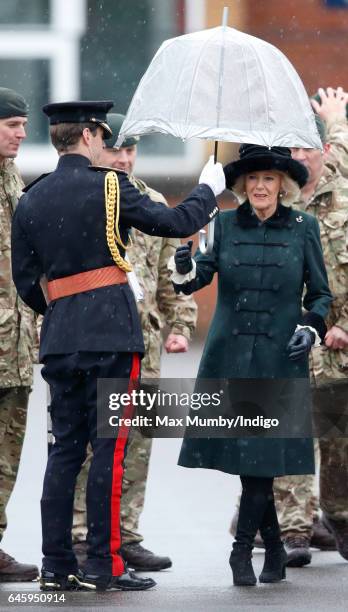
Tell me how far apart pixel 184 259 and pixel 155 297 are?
1236 millimetres

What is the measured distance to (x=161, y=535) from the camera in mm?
10531

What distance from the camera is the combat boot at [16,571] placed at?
906 centimetres

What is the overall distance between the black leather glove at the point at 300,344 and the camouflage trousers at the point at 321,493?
1235 millimetres

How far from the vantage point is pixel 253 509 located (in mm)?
8875

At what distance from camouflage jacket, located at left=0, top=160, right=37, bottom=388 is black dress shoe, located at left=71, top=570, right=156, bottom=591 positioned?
3.27 ft

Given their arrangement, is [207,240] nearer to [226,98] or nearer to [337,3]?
[226,98]

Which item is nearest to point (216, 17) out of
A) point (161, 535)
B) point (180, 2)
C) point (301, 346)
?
point (180, 2)

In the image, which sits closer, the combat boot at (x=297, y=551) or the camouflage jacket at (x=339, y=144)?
the combat boot at (x=297, y=551)

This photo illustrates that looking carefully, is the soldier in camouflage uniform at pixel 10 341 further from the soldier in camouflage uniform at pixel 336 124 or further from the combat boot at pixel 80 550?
the soldier in camouflage uniform at pixel 336 124

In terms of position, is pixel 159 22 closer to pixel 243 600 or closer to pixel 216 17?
pixel 216 17

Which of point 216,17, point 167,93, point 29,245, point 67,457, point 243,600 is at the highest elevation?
point 216,17

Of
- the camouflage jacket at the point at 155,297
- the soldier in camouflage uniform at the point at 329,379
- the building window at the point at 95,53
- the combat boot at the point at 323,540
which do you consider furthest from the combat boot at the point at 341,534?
the building window at the point at 95,53

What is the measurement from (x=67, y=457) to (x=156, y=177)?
1168cm

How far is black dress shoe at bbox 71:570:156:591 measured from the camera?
852 centimetres
